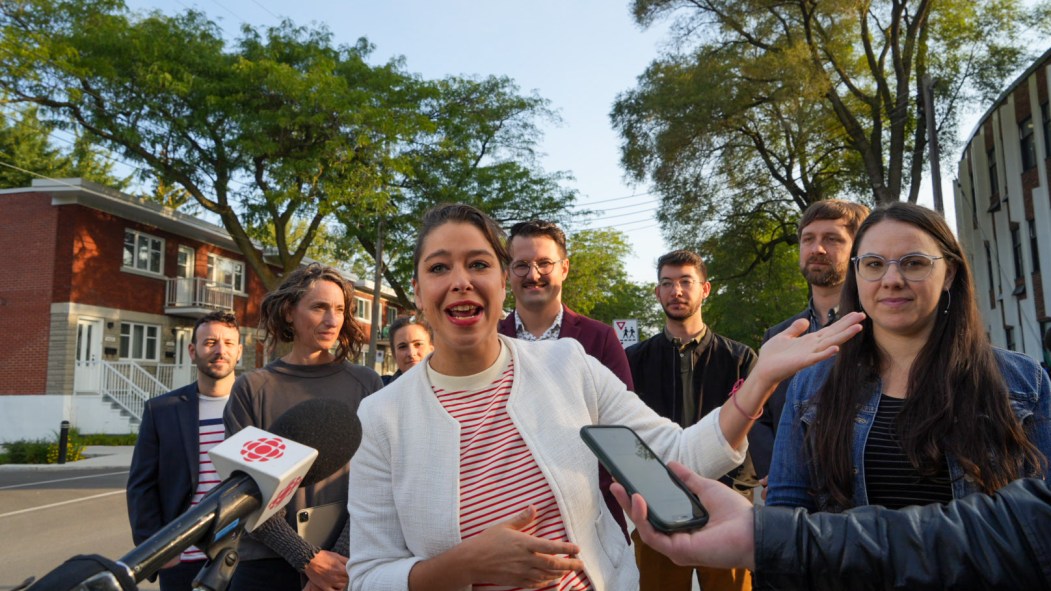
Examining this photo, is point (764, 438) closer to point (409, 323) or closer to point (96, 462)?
point (409, 323)

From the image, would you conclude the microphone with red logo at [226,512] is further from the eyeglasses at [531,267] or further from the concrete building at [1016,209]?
the concrete building at [1016,209]

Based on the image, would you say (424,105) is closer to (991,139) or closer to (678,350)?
(991,139)

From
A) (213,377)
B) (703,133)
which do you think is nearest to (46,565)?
(213,377)

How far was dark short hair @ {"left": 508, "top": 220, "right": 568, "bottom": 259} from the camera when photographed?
4680 mm

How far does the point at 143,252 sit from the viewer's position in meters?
28.5

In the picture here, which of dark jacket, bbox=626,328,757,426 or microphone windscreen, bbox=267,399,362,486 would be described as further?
dark jacket, bbox=626,328,757,426

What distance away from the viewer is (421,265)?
2.47m

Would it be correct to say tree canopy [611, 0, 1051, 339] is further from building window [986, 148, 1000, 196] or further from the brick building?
the brick building

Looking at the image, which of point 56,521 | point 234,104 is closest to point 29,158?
point 234,104

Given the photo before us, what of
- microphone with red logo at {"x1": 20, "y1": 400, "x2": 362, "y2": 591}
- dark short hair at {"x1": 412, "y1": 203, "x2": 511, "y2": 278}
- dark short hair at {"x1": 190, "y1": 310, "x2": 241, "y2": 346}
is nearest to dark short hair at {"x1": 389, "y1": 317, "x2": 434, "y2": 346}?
dark short hair at {"x1": 190, "y1": 310, "x2": 241, "y2": 346}

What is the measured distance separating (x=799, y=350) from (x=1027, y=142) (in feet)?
87.9

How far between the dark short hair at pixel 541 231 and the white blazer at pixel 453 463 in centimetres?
230

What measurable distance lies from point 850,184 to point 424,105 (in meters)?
14.7

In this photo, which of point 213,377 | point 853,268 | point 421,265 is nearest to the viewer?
point 421,265
